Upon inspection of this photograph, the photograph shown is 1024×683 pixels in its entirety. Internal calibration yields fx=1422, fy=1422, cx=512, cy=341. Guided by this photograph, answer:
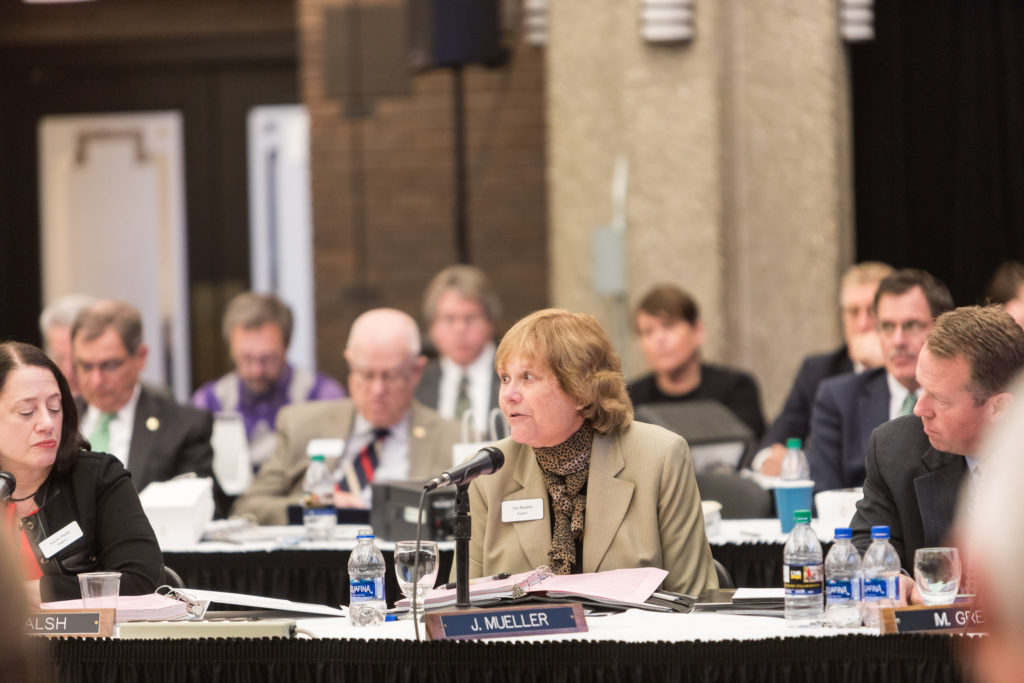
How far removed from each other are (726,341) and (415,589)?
4.26 m

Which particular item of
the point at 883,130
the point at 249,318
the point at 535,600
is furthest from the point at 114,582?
the point at 883,130

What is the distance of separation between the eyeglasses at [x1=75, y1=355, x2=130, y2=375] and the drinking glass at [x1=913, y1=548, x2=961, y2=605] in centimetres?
326

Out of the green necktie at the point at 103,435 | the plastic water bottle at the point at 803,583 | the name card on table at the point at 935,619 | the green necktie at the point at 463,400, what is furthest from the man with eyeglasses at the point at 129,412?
the name card on table at the point at 935,619

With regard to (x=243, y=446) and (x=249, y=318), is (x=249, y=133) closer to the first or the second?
(x=249, y=318)

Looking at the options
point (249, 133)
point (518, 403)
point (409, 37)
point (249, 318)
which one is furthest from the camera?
point (249, 133)

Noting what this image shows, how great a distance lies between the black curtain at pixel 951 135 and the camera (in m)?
6.68

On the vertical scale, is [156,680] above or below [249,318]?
below

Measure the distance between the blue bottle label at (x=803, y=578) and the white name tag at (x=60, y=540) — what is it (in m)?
1.67

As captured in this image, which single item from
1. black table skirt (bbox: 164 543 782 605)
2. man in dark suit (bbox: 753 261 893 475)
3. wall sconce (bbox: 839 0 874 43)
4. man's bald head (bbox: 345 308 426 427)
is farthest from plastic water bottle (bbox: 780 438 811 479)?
wall sconce (bbox: 839 0 874 43)

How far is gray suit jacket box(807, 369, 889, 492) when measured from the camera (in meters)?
4.89

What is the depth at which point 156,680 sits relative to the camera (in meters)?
2.88

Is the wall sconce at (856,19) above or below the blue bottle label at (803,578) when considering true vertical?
above

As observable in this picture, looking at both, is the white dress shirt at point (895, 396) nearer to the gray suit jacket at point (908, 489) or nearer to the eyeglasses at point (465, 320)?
the gray suit jacket at point (908, 489)

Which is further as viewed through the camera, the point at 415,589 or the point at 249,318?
the point at 249,318
